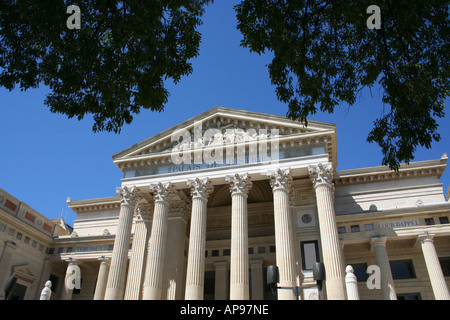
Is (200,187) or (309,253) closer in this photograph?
(309,253)

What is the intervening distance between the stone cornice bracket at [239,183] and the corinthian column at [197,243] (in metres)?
1.84

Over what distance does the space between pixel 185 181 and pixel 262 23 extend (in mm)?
17427

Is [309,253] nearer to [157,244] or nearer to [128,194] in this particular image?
[157,244]

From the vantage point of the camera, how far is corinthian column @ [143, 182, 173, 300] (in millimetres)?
23648

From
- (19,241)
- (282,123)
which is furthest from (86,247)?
(282,123)

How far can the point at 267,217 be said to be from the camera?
32.2 meters

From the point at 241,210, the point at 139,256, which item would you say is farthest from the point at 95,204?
the point at 241,210

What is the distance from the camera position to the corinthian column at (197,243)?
22.6 meters

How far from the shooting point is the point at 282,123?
86.8ft

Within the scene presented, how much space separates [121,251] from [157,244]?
2.77 metres

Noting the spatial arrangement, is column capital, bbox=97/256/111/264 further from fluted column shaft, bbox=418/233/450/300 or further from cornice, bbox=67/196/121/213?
fluted column shaft, bbox=418/233/450/300

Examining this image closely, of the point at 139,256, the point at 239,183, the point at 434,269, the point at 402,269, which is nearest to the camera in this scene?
the point at 434,269

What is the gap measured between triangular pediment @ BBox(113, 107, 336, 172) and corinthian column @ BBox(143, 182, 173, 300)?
265 cm
